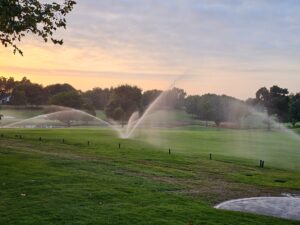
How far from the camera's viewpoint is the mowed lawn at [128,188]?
1462 centimetres

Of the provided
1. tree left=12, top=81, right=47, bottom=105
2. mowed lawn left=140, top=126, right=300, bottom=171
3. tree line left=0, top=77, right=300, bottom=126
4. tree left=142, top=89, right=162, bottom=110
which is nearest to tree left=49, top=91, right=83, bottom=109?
tree line left=0, top=77, right=300, bottom=126

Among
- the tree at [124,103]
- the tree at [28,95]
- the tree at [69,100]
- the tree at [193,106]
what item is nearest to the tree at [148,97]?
the tree at [124,103]

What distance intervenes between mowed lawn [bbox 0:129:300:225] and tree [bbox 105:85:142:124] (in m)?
81.2

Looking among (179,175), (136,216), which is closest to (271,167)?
(179,175)

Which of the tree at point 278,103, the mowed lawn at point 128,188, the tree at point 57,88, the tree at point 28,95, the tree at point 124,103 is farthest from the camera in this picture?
the tree at point 57,88

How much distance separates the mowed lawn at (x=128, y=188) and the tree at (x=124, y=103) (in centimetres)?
8121

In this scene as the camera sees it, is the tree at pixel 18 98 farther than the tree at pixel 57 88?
No

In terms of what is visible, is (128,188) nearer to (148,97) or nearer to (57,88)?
(148,97)

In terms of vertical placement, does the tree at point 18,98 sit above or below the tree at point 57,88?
below

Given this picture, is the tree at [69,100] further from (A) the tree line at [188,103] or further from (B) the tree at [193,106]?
(B) the tree at [193,106]

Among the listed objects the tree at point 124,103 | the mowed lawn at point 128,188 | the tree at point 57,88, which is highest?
the tree at point 57,88

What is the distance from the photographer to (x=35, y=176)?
20625 mm

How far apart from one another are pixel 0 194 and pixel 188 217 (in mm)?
7196

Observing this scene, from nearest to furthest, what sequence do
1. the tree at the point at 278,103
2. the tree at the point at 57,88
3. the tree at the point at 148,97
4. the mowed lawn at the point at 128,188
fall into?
the mowed lawn at the point at 128,188, the tree at the point at 278,103, the tree at the point at 148,97, the tree at the point at 57,88
